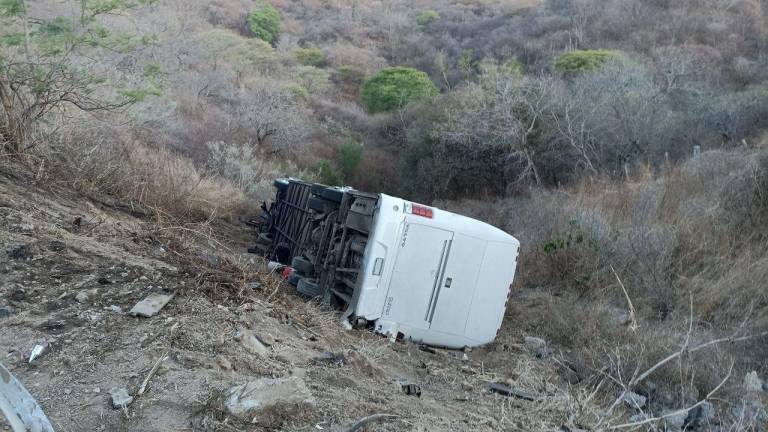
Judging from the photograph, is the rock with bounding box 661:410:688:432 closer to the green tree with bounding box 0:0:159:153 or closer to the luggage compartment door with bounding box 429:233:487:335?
the luggage compartment door with bounding box 429:233:487:335

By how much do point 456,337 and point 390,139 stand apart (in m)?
28.0

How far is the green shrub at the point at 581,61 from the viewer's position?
3300 cm

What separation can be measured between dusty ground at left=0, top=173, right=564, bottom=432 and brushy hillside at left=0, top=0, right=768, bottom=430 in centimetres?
96

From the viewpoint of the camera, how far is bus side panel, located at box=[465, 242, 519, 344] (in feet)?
27.2

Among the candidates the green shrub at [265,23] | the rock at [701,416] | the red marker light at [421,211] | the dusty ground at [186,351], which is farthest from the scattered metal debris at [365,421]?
the green shrub at [265,23]

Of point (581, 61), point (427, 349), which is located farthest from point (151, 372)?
point (581, 61)

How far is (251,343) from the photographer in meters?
5.75

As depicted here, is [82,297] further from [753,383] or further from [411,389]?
[753,383]

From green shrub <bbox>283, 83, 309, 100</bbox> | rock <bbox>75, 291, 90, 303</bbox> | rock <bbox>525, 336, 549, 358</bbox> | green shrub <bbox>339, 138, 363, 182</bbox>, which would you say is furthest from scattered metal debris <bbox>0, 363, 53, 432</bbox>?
green shrub <bbox>283, 83, 309, 100</bbox>

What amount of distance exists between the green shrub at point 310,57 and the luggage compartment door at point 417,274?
160 feet

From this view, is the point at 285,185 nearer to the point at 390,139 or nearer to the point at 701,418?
the point at 701,418

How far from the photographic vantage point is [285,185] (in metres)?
13.0

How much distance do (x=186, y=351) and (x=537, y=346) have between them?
17.3 ft

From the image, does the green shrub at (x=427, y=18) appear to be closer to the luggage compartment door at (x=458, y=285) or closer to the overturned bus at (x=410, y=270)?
the overturned bus at (x=410, y=270)
